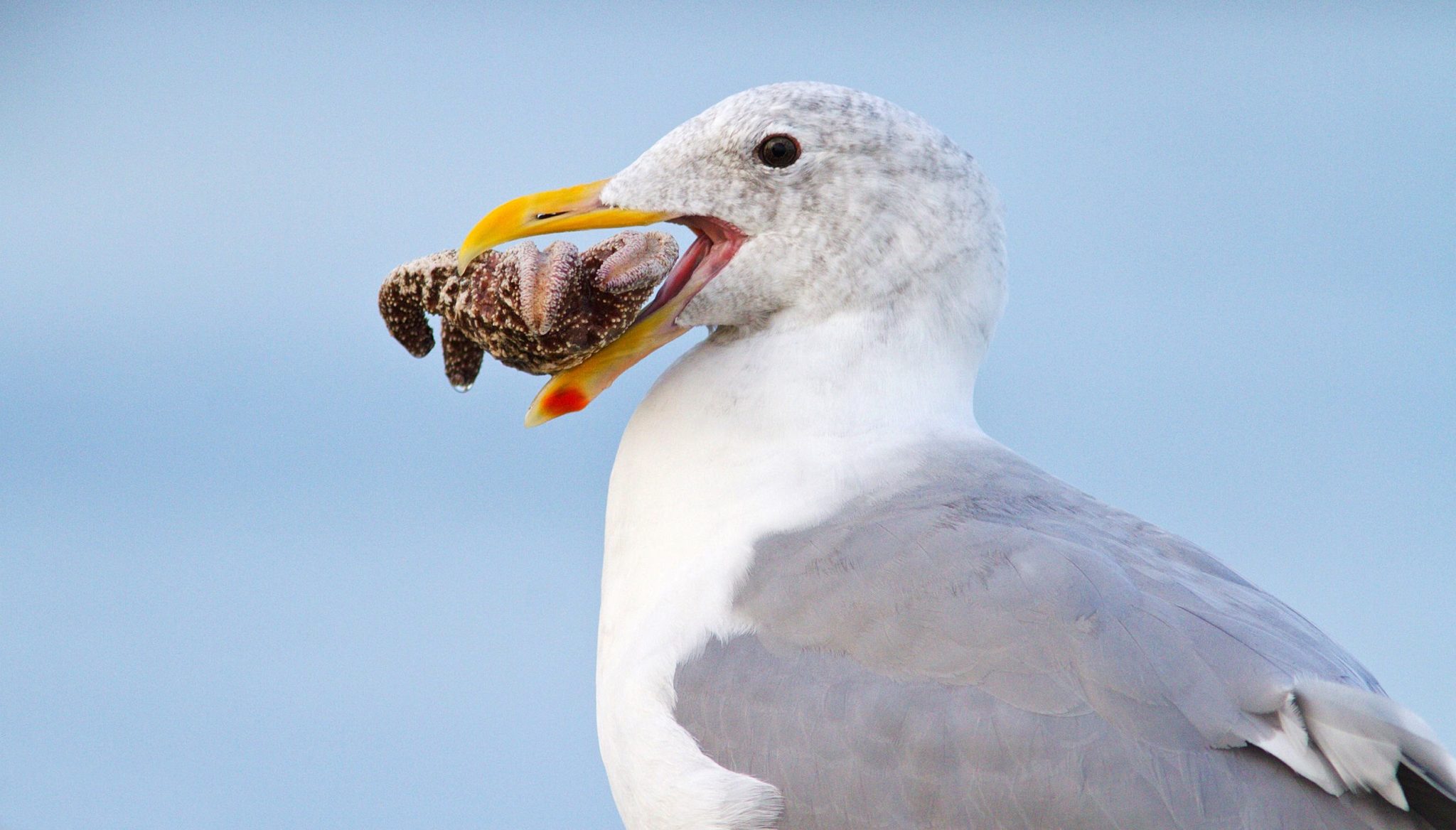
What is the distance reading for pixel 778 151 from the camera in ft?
7.33

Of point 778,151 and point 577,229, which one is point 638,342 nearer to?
point 577,229

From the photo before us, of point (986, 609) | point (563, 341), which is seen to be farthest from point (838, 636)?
point (563, 341)

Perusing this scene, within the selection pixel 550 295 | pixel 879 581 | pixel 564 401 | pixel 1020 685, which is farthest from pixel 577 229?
pixel 1020 685

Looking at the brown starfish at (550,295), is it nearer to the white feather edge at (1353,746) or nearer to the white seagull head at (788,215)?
the white seagull head at (788,215)

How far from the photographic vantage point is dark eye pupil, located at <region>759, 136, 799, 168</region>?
2.23 metres

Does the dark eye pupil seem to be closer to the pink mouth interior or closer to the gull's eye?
the gull's eye

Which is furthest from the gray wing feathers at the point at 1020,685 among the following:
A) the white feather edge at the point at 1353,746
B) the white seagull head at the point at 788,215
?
the white seagull head at the point at 788,215

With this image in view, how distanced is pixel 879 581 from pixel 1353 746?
60 cm

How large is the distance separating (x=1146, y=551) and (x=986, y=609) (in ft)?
1.02

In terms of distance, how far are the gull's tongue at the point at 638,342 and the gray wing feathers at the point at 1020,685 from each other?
0.38m

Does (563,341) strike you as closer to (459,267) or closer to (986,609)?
(459,267)

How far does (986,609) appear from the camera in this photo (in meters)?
1.91

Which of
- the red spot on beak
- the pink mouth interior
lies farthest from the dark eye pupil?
the red spot on beak

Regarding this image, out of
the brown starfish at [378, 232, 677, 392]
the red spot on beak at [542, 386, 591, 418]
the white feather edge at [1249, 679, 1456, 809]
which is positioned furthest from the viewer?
the red spot on beak at [542, 386, 591, 418]
